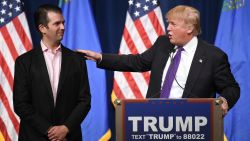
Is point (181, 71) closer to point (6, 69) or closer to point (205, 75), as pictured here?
point (205, 75)

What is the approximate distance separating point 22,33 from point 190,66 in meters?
2.29

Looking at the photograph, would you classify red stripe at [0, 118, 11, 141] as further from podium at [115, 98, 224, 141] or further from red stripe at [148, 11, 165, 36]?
podium at [115, 98, 224, 141]

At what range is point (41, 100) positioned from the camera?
109 inches

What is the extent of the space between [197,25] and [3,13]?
236 centimetres

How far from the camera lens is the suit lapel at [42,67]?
109 inches

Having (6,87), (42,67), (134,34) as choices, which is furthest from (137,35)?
(42,67)

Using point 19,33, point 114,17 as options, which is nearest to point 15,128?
point 19,33

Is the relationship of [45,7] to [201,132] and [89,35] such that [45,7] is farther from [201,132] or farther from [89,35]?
[89,35]

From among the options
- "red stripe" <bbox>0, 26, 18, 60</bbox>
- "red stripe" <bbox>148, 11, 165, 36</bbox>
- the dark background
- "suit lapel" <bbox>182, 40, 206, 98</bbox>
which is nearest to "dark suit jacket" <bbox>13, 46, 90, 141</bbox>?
"suit lapel" <bbox>182, 40, 206, 98</bbox>

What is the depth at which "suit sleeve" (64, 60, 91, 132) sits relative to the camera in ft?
9.10

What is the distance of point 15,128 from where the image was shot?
4.47 metres

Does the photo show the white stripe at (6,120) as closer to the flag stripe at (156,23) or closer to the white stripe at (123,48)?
the white stripe at (123,48)

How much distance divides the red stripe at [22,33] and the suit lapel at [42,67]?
166 cm

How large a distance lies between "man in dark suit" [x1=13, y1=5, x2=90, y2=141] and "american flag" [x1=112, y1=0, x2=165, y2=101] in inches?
63.9
